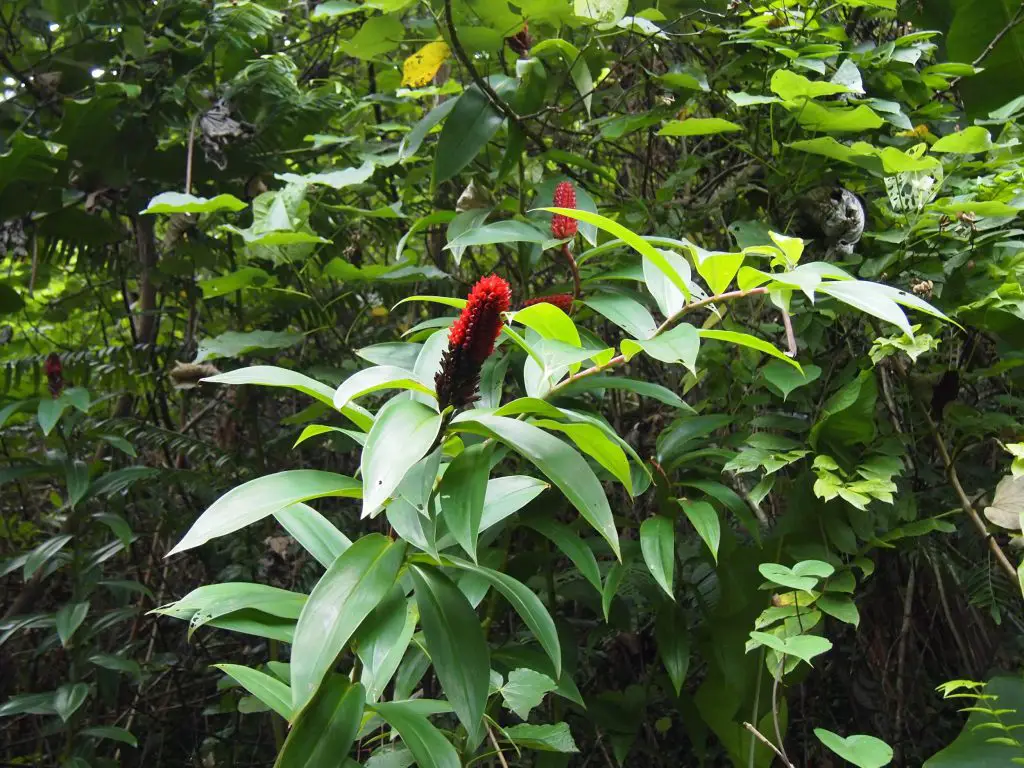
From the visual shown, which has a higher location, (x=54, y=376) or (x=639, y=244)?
(x=639, y=244)

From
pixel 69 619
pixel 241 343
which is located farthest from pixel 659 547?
pixel 69 619

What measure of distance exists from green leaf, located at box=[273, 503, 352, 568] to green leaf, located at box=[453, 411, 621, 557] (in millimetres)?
229

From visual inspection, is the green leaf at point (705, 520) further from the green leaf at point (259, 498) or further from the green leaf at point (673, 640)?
the green leaf at point (259, 498)

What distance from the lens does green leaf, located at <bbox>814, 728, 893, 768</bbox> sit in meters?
0.76

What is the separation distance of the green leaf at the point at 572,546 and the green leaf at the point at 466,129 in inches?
20.9

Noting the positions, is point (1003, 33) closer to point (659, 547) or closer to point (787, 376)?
point (787, 376)

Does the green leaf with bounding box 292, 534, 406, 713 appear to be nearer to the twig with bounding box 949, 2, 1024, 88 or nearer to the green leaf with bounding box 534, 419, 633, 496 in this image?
the green leaf with bounding box 534, 419, 633, 496

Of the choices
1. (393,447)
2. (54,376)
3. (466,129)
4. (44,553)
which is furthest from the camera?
(54,376)

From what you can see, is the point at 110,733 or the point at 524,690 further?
the point at 110,733

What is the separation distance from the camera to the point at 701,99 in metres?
1.55

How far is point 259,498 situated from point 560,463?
235 millimetres

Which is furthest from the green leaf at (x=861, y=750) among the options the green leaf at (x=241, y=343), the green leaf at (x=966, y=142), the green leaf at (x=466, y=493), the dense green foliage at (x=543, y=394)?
the green leaf at (x=241, y=343)

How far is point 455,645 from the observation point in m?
0.63

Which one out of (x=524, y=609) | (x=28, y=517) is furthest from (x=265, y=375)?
(x=28, y=517)
